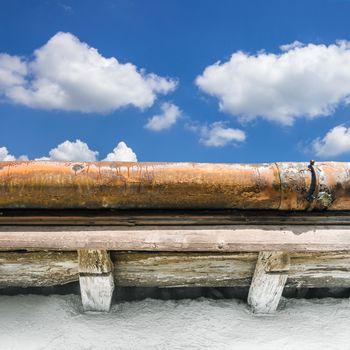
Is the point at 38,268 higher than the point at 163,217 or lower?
lower

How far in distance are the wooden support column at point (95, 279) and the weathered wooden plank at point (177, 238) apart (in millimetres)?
113

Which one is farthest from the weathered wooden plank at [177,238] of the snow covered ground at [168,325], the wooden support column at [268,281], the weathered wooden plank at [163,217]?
the snow covered ground at [168,325]

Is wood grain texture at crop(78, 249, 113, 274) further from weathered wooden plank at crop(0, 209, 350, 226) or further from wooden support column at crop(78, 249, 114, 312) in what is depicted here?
weathered wooden plank at crop(0, 209, 350, 226)

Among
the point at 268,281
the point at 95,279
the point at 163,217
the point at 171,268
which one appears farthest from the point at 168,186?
the point at 268,281

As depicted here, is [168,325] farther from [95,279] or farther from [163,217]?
[163,217]

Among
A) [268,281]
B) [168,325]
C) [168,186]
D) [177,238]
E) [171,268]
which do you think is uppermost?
[168,186]

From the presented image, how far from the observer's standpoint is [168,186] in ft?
6.02

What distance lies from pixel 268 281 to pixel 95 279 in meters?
0.93

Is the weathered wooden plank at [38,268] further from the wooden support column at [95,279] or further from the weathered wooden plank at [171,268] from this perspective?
the wooden support column at [95,279]

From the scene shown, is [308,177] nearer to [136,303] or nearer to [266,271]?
[266,271]

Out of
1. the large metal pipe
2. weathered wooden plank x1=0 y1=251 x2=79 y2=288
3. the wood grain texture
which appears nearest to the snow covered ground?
weathered wooden plank x1=0 y1=251 x2=79 y2=288

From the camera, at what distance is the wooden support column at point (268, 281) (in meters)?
1.95

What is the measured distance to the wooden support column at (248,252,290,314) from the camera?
195 centimetres

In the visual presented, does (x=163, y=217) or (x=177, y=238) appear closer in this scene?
(x=177, y=238)
